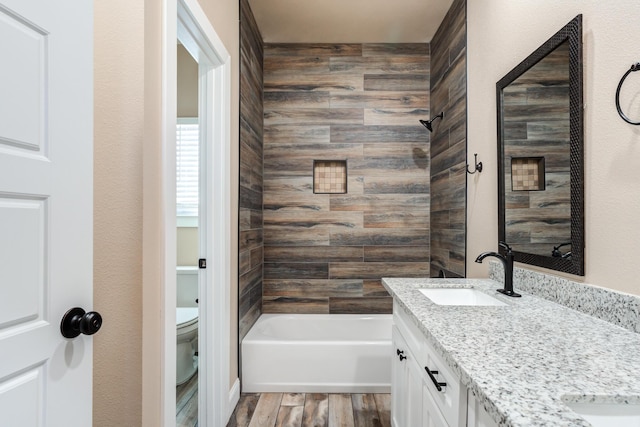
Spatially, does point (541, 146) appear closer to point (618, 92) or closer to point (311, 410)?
point (618, 92)

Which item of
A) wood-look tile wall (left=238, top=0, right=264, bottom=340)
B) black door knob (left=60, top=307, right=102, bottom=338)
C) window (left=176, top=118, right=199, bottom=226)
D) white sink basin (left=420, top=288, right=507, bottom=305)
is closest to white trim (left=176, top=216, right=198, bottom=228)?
window (left=176, top=118, right=199, bottom=226)

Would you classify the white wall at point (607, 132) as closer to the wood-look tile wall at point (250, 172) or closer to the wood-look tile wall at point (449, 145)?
the wood-look tile wall at point (449, 145)

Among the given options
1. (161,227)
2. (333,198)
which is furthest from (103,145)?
(333,198)

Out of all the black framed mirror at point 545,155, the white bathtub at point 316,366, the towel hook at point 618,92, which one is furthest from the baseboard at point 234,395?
the towel hook at point 618,92

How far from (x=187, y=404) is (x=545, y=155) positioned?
2562 mm

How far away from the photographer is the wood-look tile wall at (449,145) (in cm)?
240

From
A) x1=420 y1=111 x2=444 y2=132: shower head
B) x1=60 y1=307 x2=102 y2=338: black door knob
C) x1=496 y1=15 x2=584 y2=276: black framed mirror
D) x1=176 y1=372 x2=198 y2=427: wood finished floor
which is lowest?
x1=176 y1=372 x2=198 y2=427: wood finished floor

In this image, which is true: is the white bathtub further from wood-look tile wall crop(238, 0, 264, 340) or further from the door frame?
the door frame

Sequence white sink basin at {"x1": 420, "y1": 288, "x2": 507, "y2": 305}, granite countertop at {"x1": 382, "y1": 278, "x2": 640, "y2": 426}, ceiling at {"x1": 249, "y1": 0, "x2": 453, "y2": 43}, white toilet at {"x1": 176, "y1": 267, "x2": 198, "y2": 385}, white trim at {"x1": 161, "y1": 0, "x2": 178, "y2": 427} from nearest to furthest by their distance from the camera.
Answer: granite countertop at {"x1": 382, "y1": 278, "x2": 640, "y2": 426}, white trim at {"x1": 161, "y1": 0, "x2": 178, "y2": 427}, white sink basin at {"x1": 420, "y1": 288, "x2": 507, "y2": 305}, white toilet at {"x1": 176, "y1": 267, "x2": 198, "y2": 385}, ceiling at {"x1": 249, "y1": 0, "x2": 453, "y2": 43}

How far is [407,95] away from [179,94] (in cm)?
217

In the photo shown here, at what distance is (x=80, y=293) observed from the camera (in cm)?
87

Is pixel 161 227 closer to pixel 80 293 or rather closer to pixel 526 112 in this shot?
pixel 80 293

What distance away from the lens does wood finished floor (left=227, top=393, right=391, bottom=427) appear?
212 centimetres

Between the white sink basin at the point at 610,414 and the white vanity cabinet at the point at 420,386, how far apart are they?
25 centimetres
